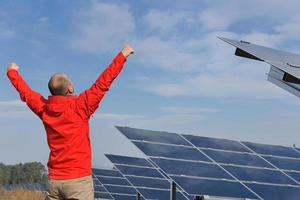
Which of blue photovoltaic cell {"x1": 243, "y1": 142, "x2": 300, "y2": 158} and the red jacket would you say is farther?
blue photovoltaic cell {"x1": 243, "y1": 142, "x2": 300, "y2": 158}

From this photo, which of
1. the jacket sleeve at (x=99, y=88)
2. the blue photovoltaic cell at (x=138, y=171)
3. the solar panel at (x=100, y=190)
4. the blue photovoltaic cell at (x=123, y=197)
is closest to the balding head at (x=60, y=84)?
the jacket sleeve at (x=99, y=88)

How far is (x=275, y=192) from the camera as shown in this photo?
350 inches

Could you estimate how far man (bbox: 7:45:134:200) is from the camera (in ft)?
15.8

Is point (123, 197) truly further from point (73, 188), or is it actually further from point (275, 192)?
point (73, 188)

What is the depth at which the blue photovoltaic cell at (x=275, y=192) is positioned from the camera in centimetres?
864

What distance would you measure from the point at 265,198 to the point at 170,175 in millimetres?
1547

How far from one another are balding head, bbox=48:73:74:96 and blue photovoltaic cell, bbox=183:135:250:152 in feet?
21.6

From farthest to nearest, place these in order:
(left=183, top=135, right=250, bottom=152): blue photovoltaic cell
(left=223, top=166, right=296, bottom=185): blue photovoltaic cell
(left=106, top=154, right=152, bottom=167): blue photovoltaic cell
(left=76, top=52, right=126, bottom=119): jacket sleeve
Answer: (left=106, top=154, right=152, bottom=167): blue photovoltaic cell → (left=183, top=135, right=250, bottom=152): blue photovoltaic cell → (left=223, top=166, right=296, bottom=185): blue photovoltaic cell → (left=76, top=52, right=126, bottom=119): jacket sleeve

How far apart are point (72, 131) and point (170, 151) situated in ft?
20.4

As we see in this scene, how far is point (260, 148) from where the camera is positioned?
12.2 meters

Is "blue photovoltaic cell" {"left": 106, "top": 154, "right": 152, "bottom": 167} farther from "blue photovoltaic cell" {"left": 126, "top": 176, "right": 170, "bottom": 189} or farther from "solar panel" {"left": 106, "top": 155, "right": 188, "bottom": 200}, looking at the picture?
"blue photovoltaic cell" {"left": 126, "top": 176, "right": 170, "bottom": 189}

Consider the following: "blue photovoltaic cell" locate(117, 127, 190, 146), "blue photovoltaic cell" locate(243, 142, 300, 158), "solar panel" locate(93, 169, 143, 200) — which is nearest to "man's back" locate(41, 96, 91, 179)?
"blue photovoltaic cell" locate(117, 127, 190, 146)

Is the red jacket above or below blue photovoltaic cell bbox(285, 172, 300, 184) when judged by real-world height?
below

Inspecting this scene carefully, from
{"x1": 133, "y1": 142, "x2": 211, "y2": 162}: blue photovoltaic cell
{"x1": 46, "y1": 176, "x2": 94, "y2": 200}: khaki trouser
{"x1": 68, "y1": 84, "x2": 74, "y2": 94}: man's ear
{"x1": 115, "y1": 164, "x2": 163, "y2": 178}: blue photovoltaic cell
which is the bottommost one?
{"x1": 46, "y1": 176, "x2": 94, "y2": 200}: khaki trouser
